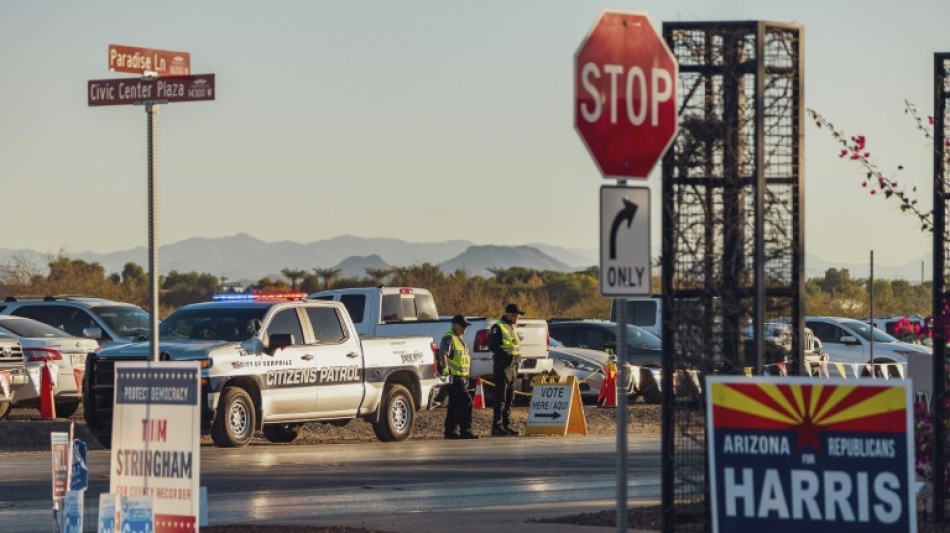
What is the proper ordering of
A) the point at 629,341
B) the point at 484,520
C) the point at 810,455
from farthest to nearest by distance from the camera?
the point at 629,341 → the point at 484,520 → the point at 810,455

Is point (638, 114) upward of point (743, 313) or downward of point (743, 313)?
upward

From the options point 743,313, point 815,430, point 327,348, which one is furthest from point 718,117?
point 327,348

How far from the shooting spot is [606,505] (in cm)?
1458

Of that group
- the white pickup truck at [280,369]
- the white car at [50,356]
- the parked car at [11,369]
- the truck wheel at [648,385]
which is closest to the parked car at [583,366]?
the truck wheel at [648,385]

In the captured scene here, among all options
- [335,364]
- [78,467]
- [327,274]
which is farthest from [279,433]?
[327,274]

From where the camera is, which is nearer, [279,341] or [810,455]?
[810,455]

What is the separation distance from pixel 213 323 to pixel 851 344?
18706 millimetres

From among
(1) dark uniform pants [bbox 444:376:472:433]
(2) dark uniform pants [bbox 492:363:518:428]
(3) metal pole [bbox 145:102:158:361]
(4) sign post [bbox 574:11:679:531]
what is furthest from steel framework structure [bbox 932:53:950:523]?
(2) dark uniform pants [bbox 492:363:518:428]

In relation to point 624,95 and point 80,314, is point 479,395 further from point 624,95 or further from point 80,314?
point 624,95

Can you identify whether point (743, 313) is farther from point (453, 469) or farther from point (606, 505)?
point (453, 469)

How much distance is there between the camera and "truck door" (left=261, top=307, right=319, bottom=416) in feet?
70.5

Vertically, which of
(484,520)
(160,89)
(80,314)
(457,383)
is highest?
(160,89)

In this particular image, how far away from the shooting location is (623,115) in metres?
9.25

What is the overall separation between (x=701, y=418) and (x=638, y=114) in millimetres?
2086
